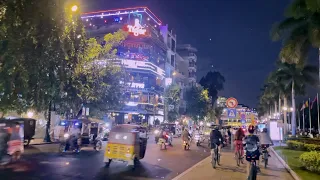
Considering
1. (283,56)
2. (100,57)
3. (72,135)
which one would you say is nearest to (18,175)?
(72,135)

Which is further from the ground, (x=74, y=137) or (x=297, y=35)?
(x=297, y=35)

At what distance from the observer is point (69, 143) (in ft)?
67.5

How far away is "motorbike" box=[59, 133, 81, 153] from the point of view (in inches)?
808

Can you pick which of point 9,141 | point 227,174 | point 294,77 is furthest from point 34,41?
point 294,77

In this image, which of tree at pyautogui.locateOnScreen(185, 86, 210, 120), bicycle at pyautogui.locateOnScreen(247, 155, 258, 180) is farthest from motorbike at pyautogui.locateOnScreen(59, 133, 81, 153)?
tree at pyautogui.locateOnScreen(185, 86, 210, 120)

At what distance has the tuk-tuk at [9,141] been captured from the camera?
13.6m

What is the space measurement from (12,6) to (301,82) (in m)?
47.5

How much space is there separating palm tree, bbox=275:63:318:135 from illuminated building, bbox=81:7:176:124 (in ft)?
109

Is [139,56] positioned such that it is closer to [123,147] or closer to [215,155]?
[215,155]

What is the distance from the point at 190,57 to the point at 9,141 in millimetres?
102701

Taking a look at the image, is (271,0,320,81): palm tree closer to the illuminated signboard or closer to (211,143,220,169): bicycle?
(211,143,220,169): bicycle

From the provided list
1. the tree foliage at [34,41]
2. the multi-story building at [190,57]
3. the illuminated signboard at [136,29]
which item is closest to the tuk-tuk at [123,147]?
the tree foliage at [34,41]

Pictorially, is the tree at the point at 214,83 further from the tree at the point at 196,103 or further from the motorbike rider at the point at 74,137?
the motorbike rider at the point at 74,137

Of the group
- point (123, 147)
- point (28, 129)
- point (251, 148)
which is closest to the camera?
point (251, 148)
